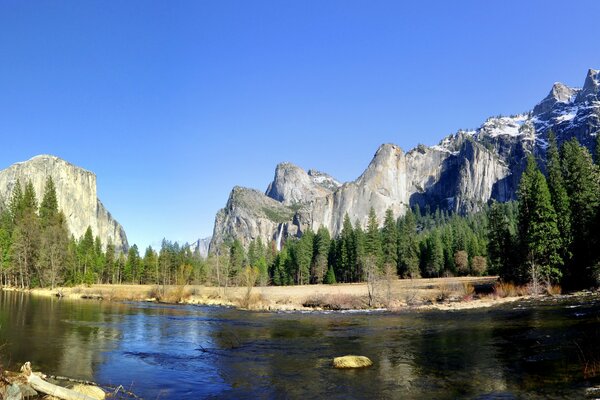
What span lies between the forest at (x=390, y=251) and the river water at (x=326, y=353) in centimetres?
1591

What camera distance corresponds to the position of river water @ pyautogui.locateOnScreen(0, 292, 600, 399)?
643 inches

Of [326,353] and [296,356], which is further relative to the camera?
[326,353]

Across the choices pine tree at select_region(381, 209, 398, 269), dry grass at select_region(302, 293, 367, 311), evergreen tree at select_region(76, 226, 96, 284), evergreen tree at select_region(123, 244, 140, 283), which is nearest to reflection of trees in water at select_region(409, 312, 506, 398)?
dry grass at select_region(302, 293, 367, 311)

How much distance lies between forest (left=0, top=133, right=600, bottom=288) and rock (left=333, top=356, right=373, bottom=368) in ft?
107

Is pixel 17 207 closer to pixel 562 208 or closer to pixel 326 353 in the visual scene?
pixel 326 353

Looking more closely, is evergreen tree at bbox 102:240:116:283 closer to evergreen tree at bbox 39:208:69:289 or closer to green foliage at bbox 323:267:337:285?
evergreen tree at bbox 39:208:69:289

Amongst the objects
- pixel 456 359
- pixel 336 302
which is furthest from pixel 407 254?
pixel 456 359

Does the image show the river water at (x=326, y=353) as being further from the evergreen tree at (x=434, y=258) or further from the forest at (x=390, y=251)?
the evergreen tree at (x=434, y=258)

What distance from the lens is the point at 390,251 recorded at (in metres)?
115

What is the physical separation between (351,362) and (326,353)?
4.14m

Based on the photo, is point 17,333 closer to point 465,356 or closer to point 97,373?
point 97,373

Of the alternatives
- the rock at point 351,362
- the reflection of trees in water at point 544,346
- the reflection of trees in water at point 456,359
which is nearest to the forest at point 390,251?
the reflection of trees in water at point 544,346

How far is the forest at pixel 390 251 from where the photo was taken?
5484 cm

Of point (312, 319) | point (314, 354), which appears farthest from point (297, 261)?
point (314, 354)
